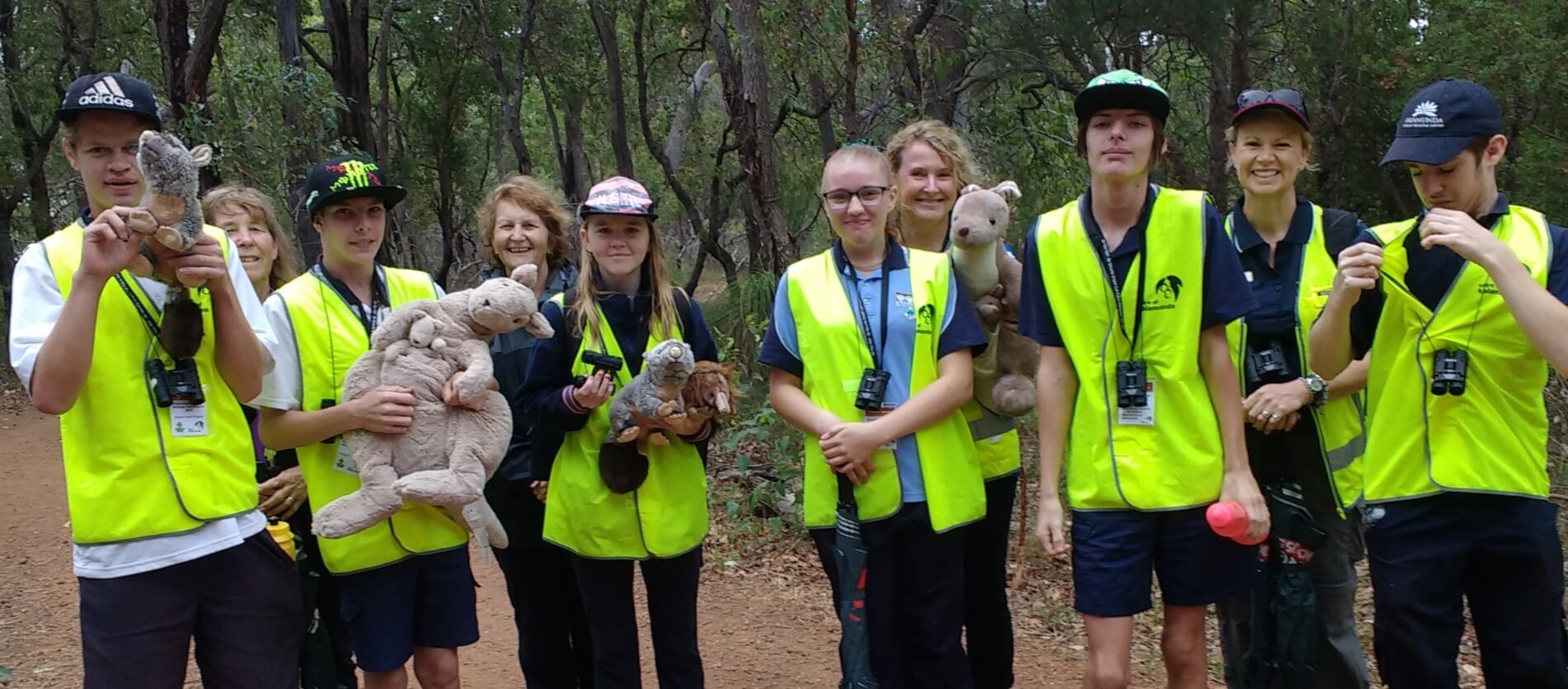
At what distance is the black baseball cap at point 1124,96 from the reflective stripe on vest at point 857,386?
0.70 metres

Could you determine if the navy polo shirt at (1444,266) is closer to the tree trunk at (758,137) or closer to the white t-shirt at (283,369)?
the white t-shirt at (283,369)

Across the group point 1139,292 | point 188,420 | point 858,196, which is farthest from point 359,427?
point 1139,292

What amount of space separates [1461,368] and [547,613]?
3.13 m

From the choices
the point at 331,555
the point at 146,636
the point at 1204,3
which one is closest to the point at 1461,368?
the point at 331,555

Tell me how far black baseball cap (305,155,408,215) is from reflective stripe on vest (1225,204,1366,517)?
282 cm

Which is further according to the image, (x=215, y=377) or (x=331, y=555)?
(x=331, y=555)

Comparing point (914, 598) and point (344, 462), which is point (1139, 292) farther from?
point (344, 462)

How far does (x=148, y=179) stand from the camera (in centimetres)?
268

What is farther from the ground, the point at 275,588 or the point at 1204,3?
the point at 1204,3

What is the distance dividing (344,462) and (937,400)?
1.89 m

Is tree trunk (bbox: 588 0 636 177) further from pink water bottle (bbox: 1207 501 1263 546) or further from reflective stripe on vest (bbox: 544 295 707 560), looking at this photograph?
pink water bottle (bbox: 1207 501 1263 546)

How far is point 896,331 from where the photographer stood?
135 inches

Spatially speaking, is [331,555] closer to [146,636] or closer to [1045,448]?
[146,636]

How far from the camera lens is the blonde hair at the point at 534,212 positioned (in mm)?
4555
